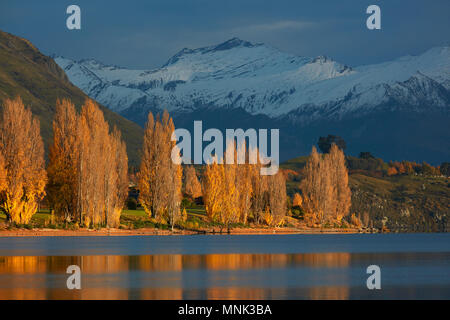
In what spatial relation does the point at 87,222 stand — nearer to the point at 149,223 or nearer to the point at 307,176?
the point at 149,223

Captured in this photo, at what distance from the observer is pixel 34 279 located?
37.0m

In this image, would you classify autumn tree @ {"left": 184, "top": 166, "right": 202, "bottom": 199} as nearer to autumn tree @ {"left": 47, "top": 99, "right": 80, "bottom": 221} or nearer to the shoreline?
the shoreline

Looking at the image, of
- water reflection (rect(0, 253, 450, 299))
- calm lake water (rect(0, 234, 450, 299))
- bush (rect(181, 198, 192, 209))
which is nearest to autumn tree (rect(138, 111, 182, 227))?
bush (rect(181, 198, 192, 209))

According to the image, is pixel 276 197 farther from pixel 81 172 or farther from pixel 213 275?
pixel 213 275

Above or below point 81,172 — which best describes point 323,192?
below

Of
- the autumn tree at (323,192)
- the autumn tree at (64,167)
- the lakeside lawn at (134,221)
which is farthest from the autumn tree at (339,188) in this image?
the autumn tree at (64,167)

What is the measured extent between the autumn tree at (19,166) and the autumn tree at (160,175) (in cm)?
1790

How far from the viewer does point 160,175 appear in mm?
97000

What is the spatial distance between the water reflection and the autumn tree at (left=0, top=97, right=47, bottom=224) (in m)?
29.3

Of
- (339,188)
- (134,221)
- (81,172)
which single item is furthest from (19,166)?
(339,188)

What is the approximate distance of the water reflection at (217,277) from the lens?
32.0 metres

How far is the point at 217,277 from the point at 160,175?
5838cm
